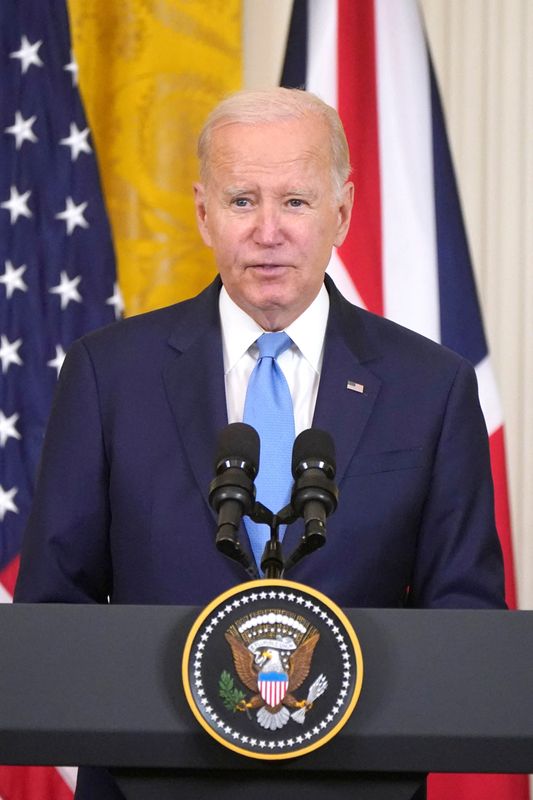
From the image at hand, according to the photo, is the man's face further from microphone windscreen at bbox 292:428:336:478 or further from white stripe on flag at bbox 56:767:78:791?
white stripe on flag at bbox 56:767:78:791

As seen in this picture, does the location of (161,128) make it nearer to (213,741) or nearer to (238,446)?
(238,446)

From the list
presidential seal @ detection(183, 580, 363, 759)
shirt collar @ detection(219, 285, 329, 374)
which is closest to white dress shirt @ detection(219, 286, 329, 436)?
shirt collar @ detection(219, 285, 329, 374)

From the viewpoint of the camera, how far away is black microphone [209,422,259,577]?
44.4 inches

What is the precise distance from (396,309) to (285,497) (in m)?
1.36

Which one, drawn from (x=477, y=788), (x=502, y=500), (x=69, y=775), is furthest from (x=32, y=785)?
(x=502, y=500)

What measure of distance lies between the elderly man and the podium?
1.63 ft

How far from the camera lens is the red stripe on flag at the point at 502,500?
2926 mm

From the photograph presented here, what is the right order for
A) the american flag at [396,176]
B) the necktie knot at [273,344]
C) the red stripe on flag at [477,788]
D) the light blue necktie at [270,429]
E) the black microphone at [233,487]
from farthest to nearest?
1. the american flag at [396,176]
2. the red stripe on flag at [477,788]
3. the necktie knot at [273,344]
4. the light blue necktie at [270,429]
5. the black microphone at [233,487]

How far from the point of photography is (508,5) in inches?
124

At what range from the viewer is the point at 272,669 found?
1.14 meters

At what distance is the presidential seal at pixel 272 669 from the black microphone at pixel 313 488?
0.16 ft

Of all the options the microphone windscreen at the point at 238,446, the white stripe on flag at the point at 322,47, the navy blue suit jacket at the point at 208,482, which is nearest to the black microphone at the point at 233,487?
the microphone windscreen at the point at 238,446

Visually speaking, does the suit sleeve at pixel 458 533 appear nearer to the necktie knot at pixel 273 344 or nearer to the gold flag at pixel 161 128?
the necktie knot at pixel 273 344

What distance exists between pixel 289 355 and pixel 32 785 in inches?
61.3
